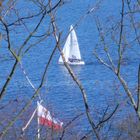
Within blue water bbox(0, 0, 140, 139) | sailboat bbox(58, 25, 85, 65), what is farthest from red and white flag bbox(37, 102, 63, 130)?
sailboat bbox(58, 25, 85, 65)

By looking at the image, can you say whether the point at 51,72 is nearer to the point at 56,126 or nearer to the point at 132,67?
the point at 132,67

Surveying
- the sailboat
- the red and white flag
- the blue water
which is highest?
the red and white flag

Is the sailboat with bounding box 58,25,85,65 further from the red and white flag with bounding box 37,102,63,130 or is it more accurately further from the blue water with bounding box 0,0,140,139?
the red and white flag with bounding box 37,102,63,130

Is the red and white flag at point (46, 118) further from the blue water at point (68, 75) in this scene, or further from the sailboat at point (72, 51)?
the sailboat at point (72, 51)

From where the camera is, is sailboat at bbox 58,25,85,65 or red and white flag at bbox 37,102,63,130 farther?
sailboat at bbox 58,25,85,65

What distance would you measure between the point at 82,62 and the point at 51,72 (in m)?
3.40

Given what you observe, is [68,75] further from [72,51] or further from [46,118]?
[46,118]

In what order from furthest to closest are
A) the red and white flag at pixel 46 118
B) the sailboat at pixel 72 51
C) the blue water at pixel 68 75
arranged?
1. the sailboat at pixel 72 51
2. the blue water at pixel 68 75
3. the red and white flag at pixel 46 118

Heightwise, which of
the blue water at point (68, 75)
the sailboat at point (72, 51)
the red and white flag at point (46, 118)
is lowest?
the sailboat at point (72, 51)

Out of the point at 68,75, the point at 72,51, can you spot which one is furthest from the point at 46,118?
the point at 72,51

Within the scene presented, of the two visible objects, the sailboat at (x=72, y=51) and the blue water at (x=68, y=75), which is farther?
the sailboat at (x=72, y=51)

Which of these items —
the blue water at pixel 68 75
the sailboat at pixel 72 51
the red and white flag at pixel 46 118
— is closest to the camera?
the red and white flag at pixel 46 118

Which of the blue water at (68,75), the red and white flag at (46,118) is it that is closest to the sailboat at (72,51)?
the blue water at (68,75)

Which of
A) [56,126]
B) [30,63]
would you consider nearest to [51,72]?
[30,63]
